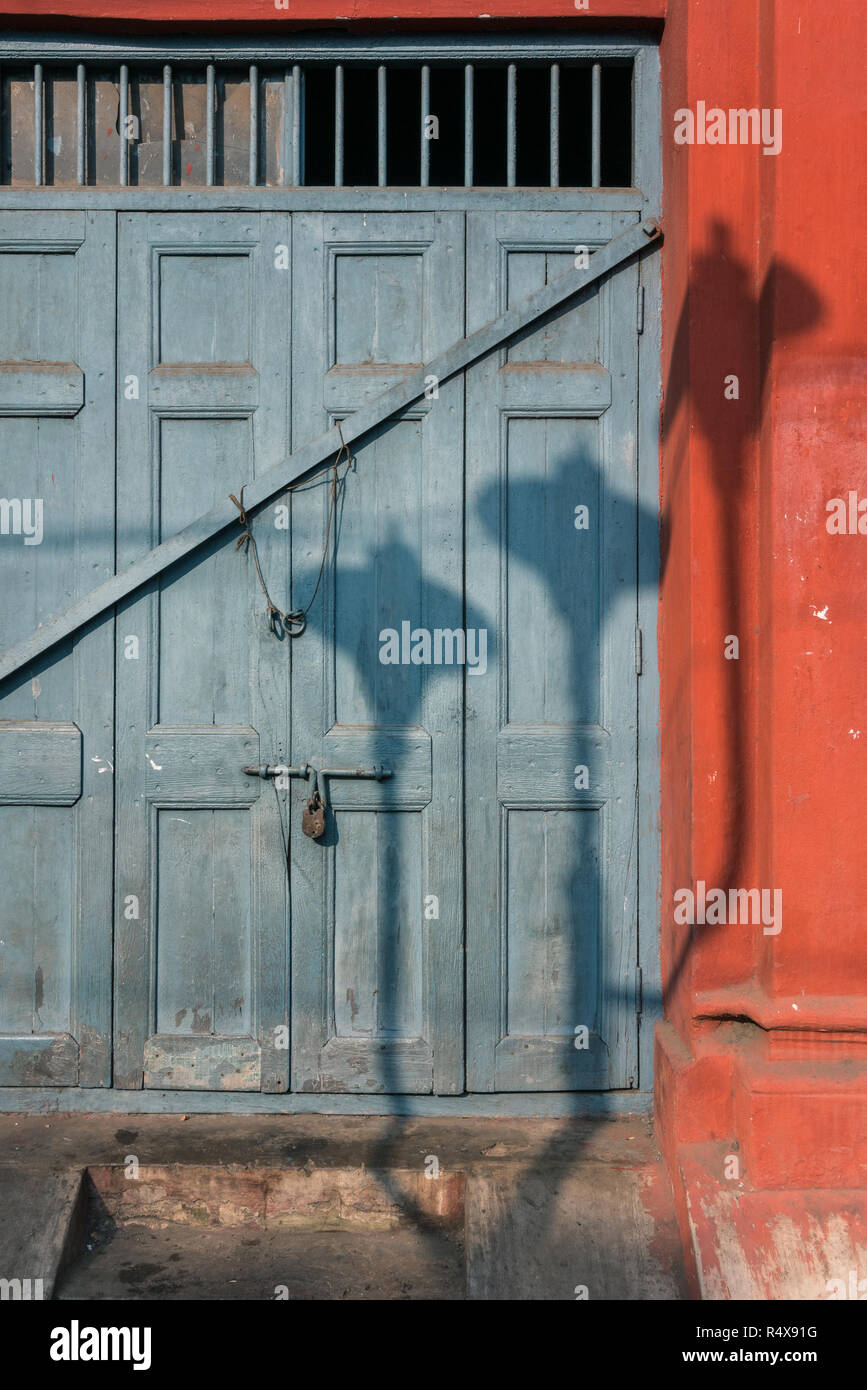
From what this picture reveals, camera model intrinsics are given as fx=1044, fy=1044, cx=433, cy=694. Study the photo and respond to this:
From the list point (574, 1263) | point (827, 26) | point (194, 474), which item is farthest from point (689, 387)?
point (574, 1263)

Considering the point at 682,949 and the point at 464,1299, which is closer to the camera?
the point at 464,1299

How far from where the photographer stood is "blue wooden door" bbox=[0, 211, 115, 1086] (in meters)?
3.72

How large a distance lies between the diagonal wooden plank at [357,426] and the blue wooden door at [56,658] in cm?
8

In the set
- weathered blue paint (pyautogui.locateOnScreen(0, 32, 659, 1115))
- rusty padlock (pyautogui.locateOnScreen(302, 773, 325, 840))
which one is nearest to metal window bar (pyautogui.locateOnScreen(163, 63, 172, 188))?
weathered blue paint (pyautogui.locateOnScreen(0, 32, 659, 1115))

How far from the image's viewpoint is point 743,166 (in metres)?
3.32

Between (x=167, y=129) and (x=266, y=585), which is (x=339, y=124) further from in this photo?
(x=266, y=585)

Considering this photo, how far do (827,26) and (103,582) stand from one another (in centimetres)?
293

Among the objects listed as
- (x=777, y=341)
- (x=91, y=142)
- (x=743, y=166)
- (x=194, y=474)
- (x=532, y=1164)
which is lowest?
(x=532, y=1164)

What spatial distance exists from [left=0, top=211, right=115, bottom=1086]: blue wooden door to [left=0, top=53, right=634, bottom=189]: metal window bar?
1.04ft

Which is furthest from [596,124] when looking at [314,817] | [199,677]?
[314,817]

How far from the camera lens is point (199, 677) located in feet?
12.3

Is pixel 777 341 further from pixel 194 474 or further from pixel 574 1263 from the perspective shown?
pixel 574 1263

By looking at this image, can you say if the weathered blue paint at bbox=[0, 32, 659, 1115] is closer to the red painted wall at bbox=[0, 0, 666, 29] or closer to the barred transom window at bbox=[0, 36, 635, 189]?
the barred transom window at bbox=[0, 36, 635, 189]
